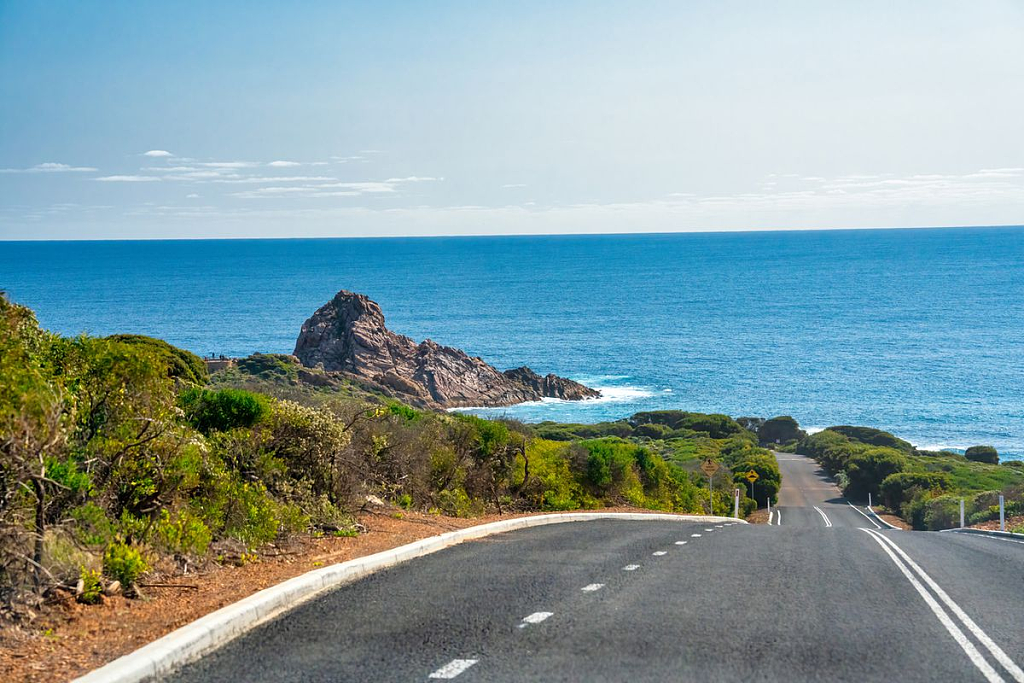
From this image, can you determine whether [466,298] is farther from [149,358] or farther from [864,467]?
[149,358]

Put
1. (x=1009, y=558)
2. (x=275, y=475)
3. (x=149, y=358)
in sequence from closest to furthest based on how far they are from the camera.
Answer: (x=149, y=358) < (x=275, y=475) < (x=1009, y=558)

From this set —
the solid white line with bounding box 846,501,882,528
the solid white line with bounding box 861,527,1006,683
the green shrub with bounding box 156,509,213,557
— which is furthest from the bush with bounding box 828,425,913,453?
the green shrub with bounding box 156,509,213,557

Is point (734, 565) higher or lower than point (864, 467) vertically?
higher

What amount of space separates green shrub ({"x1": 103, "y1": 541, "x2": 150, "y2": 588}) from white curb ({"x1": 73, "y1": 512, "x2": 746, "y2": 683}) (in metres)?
1.02

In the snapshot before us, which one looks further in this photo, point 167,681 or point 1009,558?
point 1009,558

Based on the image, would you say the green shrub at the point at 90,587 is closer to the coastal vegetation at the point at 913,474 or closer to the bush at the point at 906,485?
the coastal vegetation at the point at 913,474

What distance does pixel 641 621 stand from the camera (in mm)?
7754

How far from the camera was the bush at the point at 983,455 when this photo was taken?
59406 millimetres

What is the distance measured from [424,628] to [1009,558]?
10.3 m

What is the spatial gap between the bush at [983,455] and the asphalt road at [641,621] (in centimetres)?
5281

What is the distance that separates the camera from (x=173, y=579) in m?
8.41

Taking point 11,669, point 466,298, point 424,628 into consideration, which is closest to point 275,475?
point 424,628

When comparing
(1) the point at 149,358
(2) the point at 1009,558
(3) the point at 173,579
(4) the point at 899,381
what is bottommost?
(4) the point at 899,381

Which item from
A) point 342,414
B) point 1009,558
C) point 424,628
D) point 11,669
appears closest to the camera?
point 11,669
